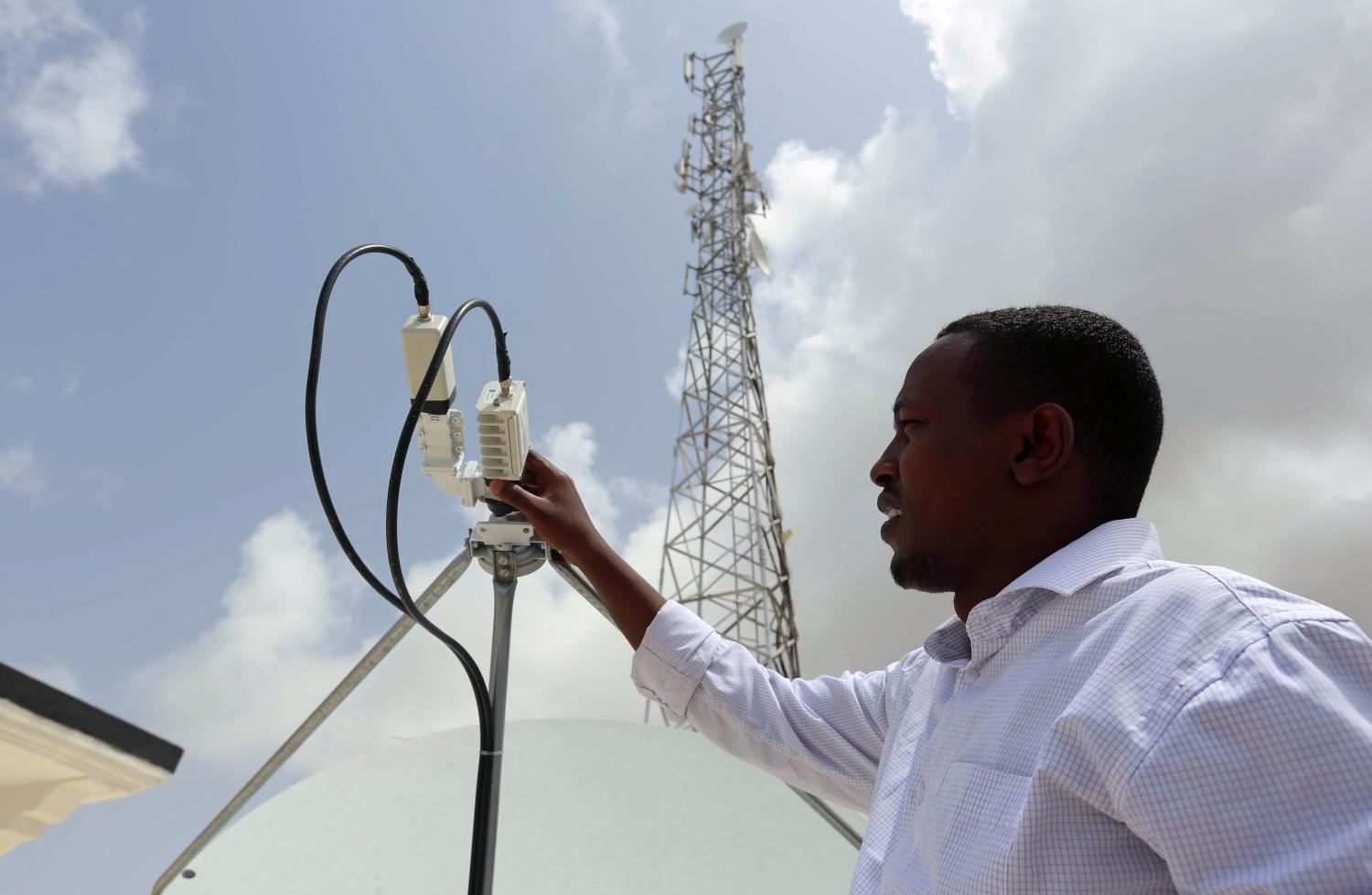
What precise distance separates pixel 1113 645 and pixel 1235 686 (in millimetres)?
160

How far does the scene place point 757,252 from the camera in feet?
32.3

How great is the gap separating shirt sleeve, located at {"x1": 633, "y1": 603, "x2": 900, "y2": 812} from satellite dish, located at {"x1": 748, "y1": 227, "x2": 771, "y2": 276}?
833 cm

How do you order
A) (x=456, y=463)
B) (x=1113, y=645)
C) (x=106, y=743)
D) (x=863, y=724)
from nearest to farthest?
(x=1113, y=645) < (x=106, y=743) < (x=456, y=463) < (x=863, y=724)

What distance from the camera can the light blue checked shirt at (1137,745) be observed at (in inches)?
30.6

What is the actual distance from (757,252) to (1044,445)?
8828 mm

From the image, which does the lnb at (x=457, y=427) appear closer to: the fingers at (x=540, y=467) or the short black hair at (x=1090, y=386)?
the fingers at (x=540, y=467)

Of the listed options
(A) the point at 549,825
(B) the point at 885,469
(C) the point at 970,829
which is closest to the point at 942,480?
(B) the point at 885,469

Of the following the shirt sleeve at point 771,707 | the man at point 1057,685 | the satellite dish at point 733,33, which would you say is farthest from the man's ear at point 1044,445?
the satellite dish at point 733,33

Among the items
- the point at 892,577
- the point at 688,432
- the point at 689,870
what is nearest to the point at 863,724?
the point at 892,577

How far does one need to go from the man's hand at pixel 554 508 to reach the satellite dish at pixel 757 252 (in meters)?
8.27

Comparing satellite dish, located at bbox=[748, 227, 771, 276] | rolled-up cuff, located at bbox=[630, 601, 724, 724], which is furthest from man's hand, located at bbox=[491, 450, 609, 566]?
satellite dish, located at bbox=[748, 227, 771, 276]

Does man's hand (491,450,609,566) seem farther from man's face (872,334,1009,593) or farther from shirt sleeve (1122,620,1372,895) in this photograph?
shirt sleeve (1122,620,1372,895)

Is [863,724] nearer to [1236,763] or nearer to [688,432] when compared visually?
[1236,763]

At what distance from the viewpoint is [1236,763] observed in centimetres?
80
